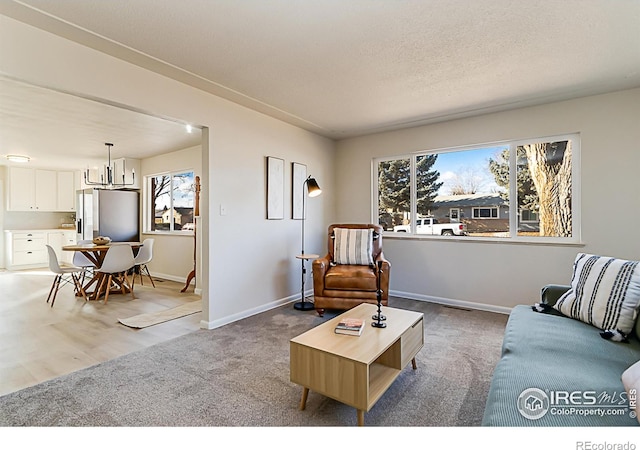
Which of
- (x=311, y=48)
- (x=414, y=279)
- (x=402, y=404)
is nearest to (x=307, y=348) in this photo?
(x=402, y=404)

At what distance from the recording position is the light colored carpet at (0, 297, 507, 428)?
1.67m

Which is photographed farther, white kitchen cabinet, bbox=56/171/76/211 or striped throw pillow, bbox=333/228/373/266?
white kitchen cabinet, bbox=56/171/76/211

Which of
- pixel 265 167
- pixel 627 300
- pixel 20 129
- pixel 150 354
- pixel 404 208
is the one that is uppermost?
pixel 20 129

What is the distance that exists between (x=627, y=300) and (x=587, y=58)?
6.36 feet

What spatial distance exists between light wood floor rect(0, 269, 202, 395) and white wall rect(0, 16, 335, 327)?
26.8 inches

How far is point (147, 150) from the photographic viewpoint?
5.44 m

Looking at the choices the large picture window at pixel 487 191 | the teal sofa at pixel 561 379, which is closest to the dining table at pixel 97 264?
the large picture window at pixel 487 191

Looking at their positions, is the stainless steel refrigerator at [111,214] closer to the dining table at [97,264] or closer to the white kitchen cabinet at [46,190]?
the dining table at [97,264]

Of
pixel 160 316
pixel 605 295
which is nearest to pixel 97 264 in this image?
pixel 160 316

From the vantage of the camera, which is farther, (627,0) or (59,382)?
(59,382)

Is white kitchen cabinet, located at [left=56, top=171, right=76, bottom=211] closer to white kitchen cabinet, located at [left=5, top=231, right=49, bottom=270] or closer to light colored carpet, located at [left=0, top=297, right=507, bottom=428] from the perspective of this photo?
white kitchen cabinet, located at [left=5, top=231, right=49, bottom=270]

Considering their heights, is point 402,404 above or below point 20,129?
below

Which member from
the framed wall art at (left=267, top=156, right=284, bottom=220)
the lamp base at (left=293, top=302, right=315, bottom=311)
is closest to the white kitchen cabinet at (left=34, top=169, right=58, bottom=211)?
the framed wall art at (left=267, top=156, right=284, bottom=220)

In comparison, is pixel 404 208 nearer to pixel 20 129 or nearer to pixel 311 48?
pixel 311 48
